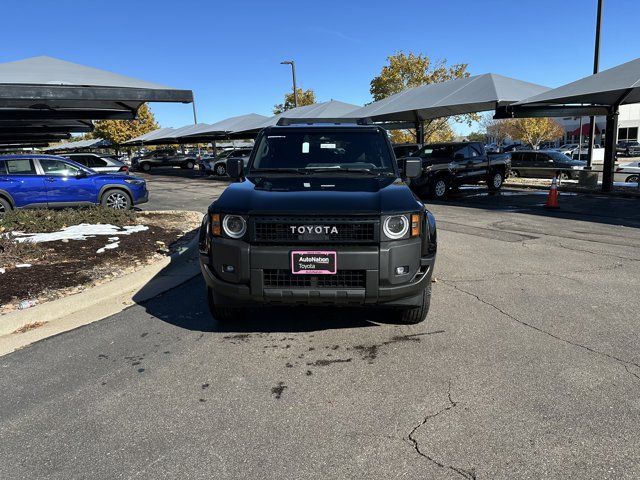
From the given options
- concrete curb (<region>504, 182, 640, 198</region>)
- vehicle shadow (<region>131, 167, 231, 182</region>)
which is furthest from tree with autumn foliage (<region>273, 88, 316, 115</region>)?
concrete curb (<region>504, 182, 640, 198</region>)

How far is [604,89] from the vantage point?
44.0ft

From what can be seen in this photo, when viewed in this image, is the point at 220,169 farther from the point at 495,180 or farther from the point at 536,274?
the point at 536,274

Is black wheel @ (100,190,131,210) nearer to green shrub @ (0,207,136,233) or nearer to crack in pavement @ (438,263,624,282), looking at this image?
green shrub @ (0,207,136,233)

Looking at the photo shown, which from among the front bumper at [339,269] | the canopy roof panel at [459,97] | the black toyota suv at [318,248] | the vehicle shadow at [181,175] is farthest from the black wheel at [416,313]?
the vehicle shadow at [181,175]

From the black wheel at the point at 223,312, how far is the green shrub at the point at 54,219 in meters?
5.32

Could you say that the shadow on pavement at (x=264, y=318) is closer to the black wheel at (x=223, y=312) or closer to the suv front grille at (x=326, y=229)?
the black wheel at (x=223, y=312)

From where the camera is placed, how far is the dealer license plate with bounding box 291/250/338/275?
375 centimetres

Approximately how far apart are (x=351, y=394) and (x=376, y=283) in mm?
891

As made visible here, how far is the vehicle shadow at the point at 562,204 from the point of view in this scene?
11758 millimetres

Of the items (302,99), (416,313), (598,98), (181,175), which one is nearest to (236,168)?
(416,313)

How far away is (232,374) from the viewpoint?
364 centimetres

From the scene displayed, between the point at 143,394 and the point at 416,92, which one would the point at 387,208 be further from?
the point at 416,92

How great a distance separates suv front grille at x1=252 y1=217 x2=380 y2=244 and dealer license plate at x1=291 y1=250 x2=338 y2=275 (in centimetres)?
10

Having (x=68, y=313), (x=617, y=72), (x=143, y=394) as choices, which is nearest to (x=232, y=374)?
(x=143, y=394)
